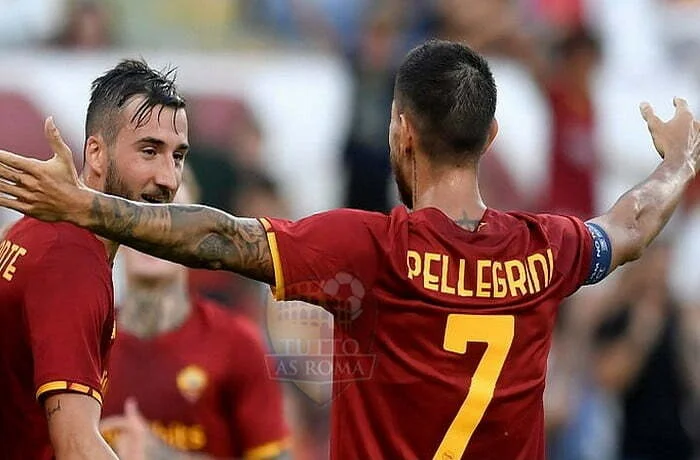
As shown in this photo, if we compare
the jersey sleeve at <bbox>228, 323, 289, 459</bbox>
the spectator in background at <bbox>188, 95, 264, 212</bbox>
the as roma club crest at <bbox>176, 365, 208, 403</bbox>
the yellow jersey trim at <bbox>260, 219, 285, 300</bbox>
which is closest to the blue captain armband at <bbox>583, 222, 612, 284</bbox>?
the yellow jersey trim at <bbox>260, 219, 285, 300</bbox>

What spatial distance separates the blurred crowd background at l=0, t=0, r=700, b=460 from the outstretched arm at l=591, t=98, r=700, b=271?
5239 millimetres

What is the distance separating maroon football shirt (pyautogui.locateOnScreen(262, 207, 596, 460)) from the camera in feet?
18.3

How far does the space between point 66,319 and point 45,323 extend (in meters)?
0.07

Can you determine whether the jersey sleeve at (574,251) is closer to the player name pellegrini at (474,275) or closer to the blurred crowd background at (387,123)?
the player name pellegrini at (474,275)

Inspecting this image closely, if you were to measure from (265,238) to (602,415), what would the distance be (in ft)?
24.9

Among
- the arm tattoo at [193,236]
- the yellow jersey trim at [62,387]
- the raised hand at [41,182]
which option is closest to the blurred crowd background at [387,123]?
the yellow jersey trim at [62,387]

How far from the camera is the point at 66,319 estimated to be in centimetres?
579

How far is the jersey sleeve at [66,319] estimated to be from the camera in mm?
5758

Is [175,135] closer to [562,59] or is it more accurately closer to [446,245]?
[446,245]

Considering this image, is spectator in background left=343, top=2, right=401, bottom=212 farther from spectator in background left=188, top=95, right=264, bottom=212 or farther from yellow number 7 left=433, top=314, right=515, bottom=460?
yellow number 7 left=433, top=314, right=515, bottom=460

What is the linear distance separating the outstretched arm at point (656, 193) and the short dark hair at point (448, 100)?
2.08 ft

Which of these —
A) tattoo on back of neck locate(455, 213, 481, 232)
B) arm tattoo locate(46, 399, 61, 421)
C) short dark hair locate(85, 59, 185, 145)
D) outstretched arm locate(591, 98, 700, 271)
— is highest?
short dark hair locate(85, 59, 185, 145)

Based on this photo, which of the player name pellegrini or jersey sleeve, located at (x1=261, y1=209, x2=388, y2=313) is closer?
jersey sleeve, located at (x1=261, y1=209, x2=388, y2=313)

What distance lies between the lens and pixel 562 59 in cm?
1331
